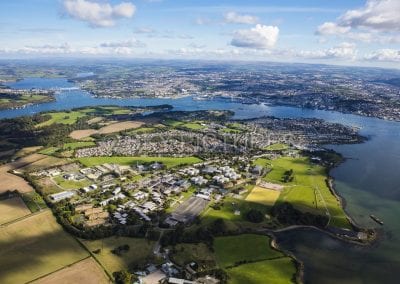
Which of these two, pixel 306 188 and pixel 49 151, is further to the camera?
pixel 49 151

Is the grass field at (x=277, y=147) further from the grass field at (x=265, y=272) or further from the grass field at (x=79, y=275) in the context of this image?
the grass field at (x=79, y=275)

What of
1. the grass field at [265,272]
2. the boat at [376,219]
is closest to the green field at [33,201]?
the grass field at [265,272]

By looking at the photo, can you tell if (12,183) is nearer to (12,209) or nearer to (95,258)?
(12,209)

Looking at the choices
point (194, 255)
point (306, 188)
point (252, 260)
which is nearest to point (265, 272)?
point (252, 260)

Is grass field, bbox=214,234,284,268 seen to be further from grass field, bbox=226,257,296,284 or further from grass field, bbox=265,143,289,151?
grass field, bbox=265,143,289,151

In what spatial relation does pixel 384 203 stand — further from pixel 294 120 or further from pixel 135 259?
pixel 294 120

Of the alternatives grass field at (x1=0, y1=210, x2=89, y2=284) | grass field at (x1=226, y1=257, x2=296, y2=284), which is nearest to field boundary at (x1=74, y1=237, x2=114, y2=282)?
grass field at (x1=0, y1=210, x2=89, y2=284)
